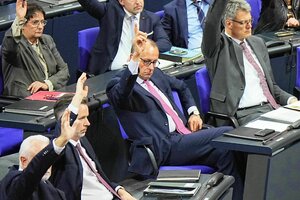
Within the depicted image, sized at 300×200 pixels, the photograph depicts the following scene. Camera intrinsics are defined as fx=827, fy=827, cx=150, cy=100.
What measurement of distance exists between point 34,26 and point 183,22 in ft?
4.94

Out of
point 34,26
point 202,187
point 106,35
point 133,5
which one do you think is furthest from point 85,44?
point 202,187

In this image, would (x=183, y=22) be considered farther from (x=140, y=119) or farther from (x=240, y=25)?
(x=140, y=119)

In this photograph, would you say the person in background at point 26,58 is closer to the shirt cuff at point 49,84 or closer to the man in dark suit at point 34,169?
the shirt cuff at point 49,84

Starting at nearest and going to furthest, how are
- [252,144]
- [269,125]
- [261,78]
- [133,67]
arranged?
[252,144] < [133,67] < [269,125] < [261,78]

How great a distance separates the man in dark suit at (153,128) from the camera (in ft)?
15.7

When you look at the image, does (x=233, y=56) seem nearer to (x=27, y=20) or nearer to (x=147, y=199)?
(x=27, y=20)

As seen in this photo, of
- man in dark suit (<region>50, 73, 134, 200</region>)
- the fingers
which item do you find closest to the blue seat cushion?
the fingers

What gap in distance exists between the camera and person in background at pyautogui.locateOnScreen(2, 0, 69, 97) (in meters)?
5.39

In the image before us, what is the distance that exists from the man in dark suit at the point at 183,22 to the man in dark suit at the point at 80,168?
239 cm

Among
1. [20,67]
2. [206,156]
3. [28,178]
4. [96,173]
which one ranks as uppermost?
[28,178]

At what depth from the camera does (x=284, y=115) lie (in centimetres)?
498

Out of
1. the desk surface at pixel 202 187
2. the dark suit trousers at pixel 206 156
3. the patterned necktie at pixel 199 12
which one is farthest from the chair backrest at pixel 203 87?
the patterned necktie at pixel 199 12

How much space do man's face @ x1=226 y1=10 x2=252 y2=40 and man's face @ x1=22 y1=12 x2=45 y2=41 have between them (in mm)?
1236

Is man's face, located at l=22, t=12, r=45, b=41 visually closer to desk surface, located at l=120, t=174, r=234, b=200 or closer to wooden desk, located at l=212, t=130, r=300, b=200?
desk surface, located at l=120, t=174, r=234, b=200
